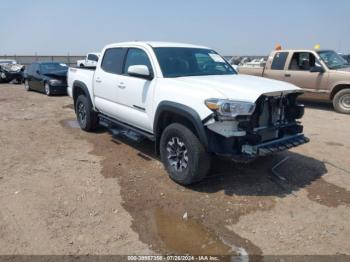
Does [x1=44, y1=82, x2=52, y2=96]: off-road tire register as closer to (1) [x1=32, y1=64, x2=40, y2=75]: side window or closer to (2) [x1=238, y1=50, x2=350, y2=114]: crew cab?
(1) [x1=32, y1=64, x2=40, y2=75]: side window

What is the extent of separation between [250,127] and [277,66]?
308 inches

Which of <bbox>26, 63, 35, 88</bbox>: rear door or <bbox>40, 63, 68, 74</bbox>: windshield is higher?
<bbox>40, 63, 68, 74</bbox>: windshield

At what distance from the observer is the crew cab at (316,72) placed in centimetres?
1012

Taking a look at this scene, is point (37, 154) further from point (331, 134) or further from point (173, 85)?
point (331, 134)

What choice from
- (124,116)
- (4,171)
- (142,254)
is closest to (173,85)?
(124,116)

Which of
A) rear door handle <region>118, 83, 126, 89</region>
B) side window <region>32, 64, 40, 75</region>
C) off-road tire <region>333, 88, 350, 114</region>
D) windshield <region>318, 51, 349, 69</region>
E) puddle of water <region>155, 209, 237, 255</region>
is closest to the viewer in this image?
puddle of water <region>155, 209, 237, 255</region>

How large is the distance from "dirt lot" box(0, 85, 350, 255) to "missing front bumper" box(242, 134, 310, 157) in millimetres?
605

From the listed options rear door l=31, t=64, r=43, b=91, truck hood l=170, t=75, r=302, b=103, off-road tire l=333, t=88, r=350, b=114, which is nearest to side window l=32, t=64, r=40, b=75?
rear door l=31, t=64, r=43, b=91

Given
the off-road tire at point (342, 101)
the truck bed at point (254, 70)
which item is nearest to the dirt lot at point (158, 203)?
the off-road tire at point (342, 101)

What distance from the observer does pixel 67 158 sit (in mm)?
6031

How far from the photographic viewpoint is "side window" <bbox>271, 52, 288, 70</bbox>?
11.3 metres

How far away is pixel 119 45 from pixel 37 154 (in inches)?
96.0

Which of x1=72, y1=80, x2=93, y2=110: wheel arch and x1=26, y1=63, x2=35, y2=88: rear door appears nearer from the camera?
x1=72, y1=80, x2=93, y2=110: wheel arch

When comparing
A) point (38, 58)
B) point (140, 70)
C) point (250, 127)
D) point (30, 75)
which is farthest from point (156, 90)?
point (38, 58)
